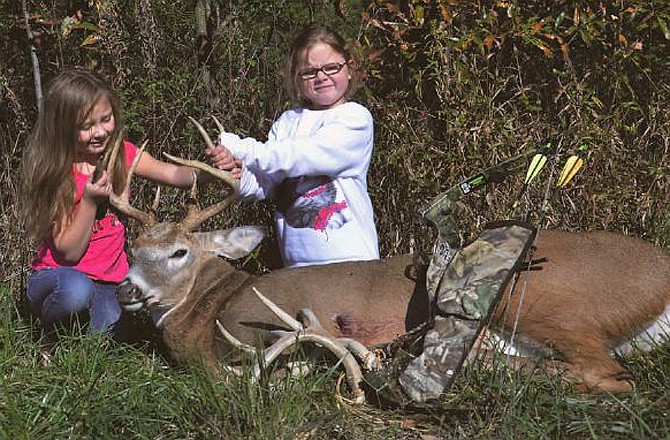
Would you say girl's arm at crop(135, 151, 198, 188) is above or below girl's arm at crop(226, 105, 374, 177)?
below

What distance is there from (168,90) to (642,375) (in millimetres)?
3063

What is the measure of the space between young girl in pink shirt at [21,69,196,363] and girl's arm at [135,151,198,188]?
0.31ft

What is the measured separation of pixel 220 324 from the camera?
3387mm

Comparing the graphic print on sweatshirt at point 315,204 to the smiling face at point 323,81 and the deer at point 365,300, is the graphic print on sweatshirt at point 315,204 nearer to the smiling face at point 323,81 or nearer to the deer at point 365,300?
the deer at point 365,300

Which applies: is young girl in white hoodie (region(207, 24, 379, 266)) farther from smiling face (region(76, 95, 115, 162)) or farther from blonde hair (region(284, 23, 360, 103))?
smiling face (region(76, 95, 115, 162))

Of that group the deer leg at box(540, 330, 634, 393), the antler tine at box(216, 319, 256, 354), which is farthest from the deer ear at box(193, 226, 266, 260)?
the deer leg at box(540, 330, 634, 393)

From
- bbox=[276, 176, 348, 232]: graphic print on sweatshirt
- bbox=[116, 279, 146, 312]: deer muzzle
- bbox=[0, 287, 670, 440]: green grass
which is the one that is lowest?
bbox=[0, 287, 670, 440]: green grass

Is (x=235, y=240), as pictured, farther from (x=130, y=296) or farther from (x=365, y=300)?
(x=365, y=300)

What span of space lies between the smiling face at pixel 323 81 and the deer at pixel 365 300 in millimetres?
713

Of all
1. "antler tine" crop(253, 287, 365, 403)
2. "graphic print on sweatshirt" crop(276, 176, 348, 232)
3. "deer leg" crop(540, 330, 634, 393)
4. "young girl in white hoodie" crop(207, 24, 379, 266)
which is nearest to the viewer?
"deer leg" crop(540, 330, 634, 393)

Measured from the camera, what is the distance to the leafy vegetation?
436 centimetres

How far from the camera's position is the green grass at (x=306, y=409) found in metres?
2.64

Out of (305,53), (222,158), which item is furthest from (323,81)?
(222,158)

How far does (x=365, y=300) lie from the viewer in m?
3.49
